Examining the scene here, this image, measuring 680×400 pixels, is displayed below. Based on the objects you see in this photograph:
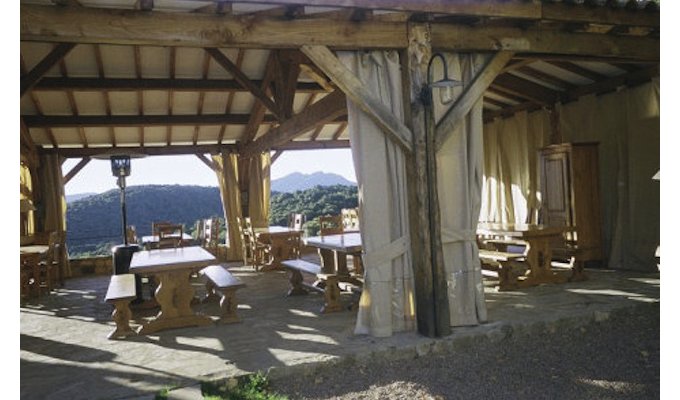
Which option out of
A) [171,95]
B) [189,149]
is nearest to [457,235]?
[171,95]

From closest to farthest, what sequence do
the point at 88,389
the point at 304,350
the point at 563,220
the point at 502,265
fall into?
the point at 88,389, the point at 304,350, the point at 502,265, the point at 563,220

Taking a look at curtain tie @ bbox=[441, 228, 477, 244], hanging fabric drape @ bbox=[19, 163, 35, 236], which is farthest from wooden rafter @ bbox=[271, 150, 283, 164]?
curtain tie @ bbox=[441, 228, 477, 244]

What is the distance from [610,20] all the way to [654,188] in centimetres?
296

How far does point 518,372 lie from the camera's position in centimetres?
368

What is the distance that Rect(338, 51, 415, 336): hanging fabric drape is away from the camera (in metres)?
4.36

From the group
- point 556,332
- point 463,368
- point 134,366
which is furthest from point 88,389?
point 556,332

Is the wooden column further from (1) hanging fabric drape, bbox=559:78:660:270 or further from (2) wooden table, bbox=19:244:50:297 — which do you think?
(2) wooden table, bbox=19:244:50:297

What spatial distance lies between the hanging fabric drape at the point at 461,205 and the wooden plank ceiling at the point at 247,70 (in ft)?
2.34

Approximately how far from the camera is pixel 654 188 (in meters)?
6.71

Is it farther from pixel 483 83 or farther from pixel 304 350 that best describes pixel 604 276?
pixel 304 350

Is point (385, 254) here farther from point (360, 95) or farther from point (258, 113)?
point (258, 113)

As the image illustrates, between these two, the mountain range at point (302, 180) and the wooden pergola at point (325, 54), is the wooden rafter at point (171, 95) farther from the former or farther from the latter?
the mountain range at point (302, 180)

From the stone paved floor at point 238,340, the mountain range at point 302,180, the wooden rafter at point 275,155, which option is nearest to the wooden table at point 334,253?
the stone paved floor at point 238,340

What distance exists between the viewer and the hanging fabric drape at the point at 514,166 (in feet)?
28.6
